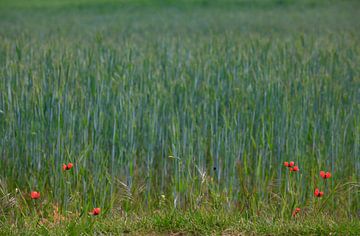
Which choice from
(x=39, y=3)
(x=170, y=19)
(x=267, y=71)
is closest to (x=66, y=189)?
(x=267, y=71)

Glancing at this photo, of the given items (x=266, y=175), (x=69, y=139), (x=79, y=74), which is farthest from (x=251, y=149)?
(x=79, y=74)

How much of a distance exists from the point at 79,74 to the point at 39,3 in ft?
56.3

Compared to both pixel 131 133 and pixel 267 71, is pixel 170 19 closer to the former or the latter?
pixel 267 71

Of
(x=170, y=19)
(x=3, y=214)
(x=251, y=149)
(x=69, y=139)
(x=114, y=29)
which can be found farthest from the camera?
(x=170, y=19)

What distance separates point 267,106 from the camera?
17.4 feet

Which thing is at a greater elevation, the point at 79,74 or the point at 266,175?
the point at 79,74

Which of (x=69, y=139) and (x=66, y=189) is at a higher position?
(x=69, y=139)

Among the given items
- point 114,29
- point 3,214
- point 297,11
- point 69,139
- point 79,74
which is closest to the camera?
point 3,214

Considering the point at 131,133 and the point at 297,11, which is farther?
the point at 297,11

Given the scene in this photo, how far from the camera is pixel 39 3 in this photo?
22.2 m

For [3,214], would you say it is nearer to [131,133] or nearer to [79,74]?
[131,133]

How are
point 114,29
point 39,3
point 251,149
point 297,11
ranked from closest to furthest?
point 251,149 < point 114,29 < point 297,11 < point 39,3

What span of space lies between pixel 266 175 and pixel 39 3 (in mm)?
18990

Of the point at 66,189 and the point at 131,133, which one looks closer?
the point at 66,189
